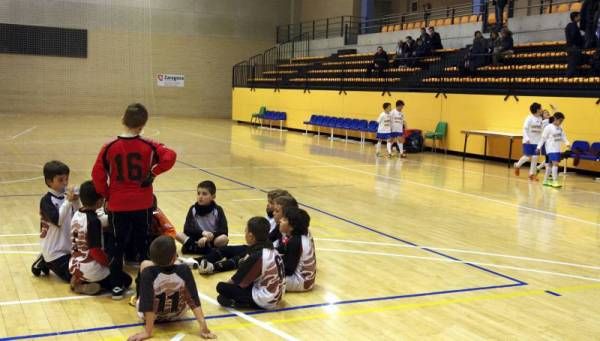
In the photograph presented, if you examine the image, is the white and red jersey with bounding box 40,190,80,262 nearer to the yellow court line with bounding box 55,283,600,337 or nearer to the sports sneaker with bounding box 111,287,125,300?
the sports sneaker with bounding box 111,287,125,300

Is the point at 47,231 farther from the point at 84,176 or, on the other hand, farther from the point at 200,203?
the point at 84,176

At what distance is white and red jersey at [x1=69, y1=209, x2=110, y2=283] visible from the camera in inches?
192

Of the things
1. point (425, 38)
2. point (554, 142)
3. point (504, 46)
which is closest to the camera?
point (554, 142)

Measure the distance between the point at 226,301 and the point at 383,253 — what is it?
239 centimetres

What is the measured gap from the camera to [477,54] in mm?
18094

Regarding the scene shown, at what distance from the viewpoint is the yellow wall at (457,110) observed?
14.5 metres

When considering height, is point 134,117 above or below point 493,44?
below

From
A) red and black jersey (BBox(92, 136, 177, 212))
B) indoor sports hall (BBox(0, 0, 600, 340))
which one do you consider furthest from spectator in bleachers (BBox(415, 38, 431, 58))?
red and black jersey (BBox(92, 136, 177, 212))

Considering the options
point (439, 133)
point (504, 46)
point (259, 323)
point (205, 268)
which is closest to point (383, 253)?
point (205, 268)

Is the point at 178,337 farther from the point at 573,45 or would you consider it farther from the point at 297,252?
the point at 573,45

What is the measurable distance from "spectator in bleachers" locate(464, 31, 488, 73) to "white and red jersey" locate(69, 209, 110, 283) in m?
15.3

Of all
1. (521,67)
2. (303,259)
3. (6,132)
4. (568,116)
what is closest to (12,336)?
(303,259)

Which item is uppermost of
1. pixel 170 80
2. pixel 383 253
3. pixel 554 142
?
pixel 170 80

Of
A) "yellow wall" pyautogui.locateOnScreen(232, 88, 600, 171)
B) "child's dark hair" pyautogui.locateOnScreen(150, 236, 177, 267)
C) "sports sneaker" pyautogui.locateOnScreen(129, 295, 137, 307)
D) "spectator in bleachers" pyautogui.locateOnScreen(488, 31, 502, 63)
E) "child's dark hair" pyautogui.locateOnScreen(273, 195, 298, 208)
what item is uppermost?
"spectator in bleachers" pyautogui.locateOnScreen(488, 31, 502, 63)
